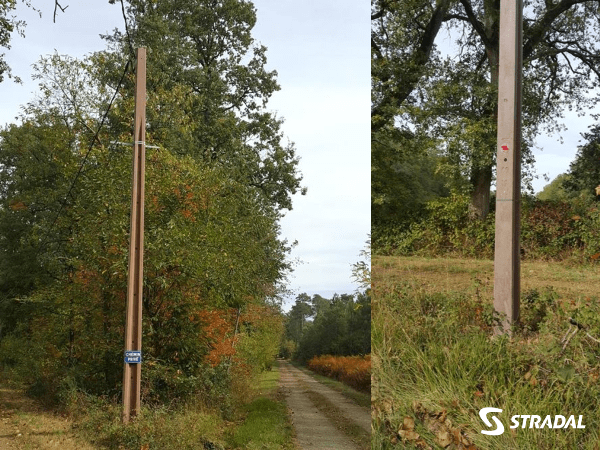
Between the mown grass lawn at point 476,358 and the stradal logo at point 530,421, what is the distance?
2cm

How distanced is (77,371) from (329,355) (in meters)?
7.66

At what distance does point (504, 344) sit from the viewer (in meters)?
3.78

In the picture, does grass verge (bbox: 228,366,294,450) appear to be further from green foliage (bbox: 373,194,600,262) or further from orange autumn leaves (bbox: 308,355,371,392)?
green foliage (bbox: 373,194,600,262)

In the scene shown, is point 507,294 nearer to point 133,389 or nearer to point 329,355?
point 133,389

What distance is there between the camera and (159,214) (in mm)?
13109

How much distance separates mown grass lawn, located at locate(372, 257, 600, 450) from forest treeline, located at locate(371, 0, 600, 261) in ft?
0.70

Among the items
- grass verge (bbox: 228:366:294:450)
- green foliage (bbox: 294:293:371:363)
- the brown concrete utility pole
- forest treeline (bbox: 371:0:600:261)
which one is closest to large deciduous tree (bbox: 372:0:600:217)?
forest treeline (bbox: 371:0:600:261)

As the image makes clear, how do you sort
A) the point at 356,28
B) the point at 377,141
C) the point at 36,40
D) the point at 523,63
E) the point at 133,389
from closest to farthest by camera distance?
the point at 523,63 → the point at 377,141 → the point at 133,389 → the point at 36,40 → the point at 356,28

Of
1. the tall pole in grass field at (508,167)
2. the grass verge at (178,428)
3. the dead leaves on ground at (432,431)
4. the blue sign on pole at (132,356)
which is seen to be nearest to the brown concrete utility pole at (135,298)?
the blue sign on pole at (132,356)

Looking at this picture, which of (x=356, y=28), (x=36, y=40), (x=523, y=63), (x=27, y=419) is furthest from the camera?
(x=356, y=28)

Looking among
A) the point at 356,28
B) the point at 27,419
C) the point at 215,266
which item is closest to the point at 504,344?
the point at 215,266

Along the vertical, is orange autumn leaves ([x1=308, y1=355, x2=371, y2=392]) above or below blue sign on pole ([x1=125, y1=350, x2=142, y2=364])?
below

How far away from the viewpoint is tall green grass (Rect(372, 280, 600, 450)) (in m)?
3.64

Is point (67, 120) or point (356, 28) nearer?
point (67, 120)
